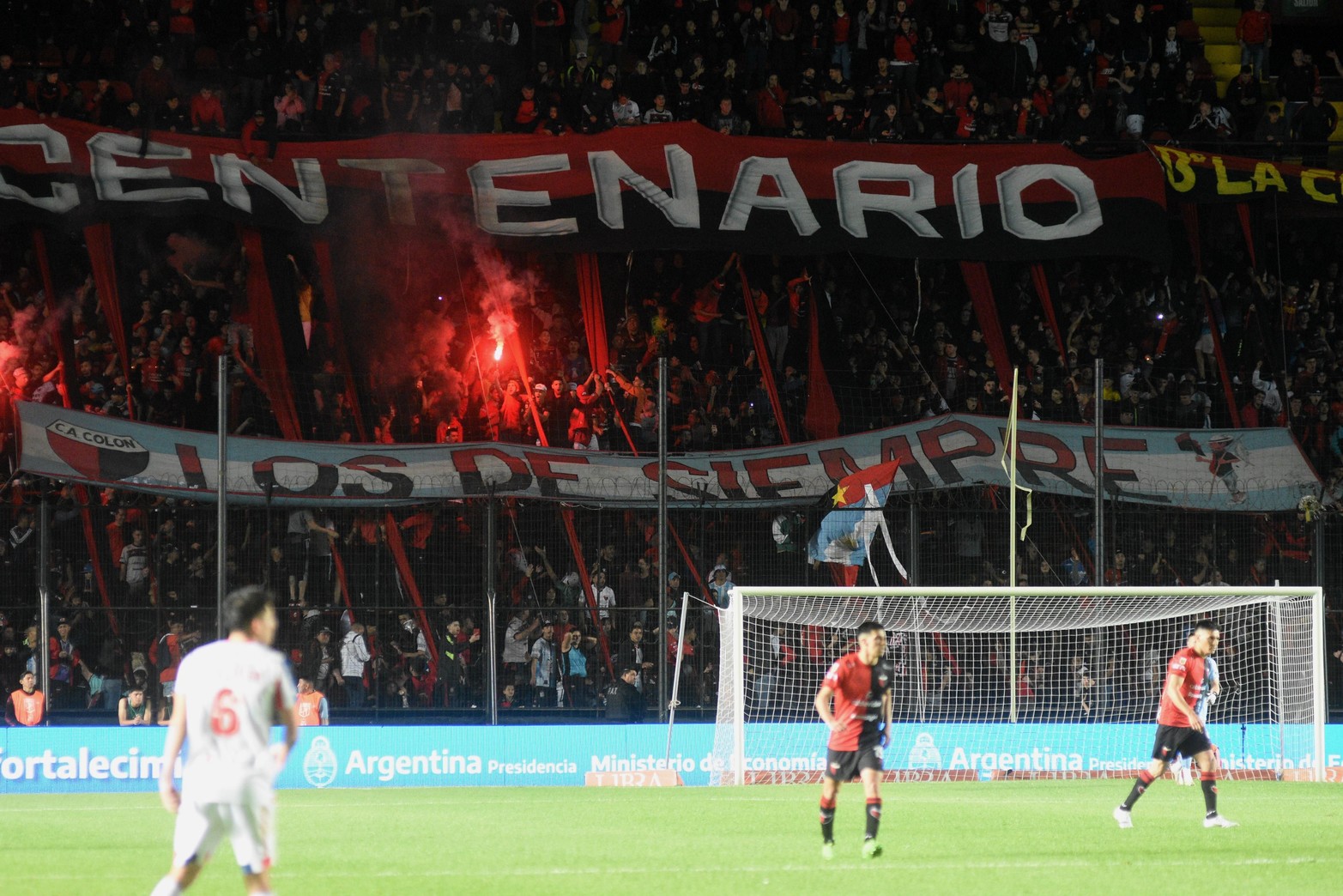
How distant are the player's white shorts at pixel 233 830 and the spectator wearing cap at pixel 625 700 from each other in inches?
460

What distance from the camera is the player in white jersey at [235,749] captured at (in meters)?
6.49

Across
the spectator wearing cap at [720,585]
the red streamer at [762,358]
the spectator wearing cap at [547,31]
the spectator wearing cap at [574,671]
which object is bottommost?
the spectator wearing cap at [574,671]

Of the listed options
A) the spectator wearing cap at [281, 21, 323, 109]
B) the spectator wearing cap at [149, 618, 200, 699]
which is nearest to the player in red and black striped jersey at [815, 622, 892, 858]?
the spectator wearing cap at [149, 618, 200, 699]

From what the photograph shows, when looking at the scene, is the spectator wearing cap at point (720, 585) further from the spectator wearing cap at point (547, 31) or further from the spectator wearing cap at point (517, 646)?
the spectator wearing cap at point (547, 31)

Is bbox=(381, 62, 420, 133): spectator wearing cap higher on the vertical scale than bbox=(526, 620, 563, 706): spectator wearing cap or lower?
higher

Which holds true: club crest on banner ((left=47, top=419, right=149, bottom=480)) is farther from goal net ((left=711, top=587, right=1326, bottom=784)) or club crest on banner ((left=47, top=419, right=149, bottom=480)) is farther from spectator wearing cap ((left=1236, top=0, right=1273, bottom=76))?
spectator wearing cap ((left=1236, top=0, right=1273, bottom=76))

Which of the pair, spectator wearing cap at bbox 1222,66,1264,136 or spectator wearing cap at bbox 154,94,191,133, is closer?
spectator wearing cap at bbox 154,94,191,133

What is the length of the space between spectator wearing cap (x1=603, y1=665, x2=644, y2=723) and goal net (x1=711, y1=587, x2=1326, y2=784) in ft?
3.33

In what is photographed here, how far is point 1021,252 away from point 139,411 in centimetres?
1160

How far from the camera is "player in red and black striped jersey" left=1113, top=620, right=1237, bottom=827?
12.5m

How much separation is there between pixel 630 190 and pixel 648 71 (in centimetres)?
270

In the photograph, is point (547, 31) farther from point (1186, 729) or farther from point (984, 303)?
point (1186, 729)

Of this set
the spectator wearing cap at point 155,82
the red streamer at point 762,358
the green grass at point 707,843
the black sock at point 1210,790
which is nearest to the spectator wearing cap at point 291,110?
the spectator wearing cap at point 155,82

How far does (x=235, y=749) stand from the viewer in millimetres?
6547
